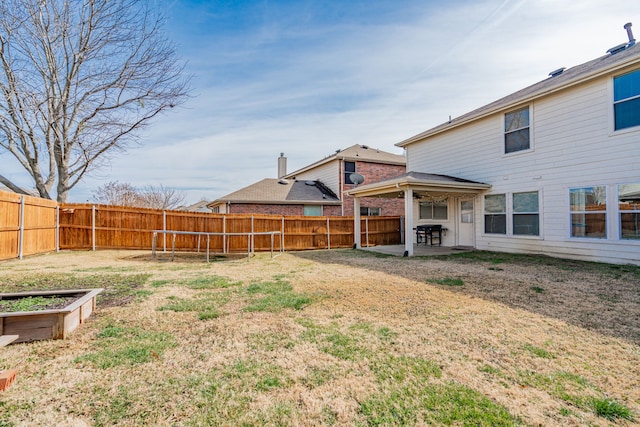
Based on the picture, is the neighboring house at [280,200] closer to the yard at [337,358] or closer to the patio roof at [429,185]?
the patio roof at [429,185]

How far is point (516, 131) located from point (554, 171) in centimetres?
193

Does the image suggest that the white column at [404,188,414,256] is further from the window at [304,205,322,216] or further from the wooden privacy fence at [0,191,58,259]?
the wooden privacy fence at [0,191,58,259]

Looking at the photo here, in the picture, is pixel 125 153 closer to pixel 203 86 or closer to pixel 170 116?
pixel 170 116

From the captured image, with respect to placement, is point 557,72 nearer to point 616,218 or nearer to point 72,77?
point 616,218

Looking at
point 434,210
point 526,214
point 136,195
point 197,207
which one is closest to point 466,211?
point 434,210

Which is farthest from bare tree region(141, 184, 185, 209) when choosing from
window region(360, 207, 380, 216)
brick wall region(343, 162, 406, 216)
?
window region(360, 207, 380, 216)

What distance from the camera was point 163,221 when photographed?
40.4 feet

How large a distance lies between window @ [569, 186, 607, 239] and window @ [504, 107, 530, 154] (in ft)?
7.21

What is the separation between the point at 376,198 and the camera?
19203mm

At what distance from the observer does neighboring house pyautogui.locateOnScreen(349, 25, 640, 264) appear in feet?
25.2

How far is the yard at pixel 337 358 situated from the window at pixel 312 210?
41.8 feet

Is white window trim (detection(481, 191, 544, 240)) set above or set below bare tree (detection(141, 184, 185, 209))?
below

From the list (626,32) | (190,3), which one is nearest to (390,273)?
(190,3)

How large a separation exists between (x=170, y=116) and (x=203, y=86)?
2.35 meters
